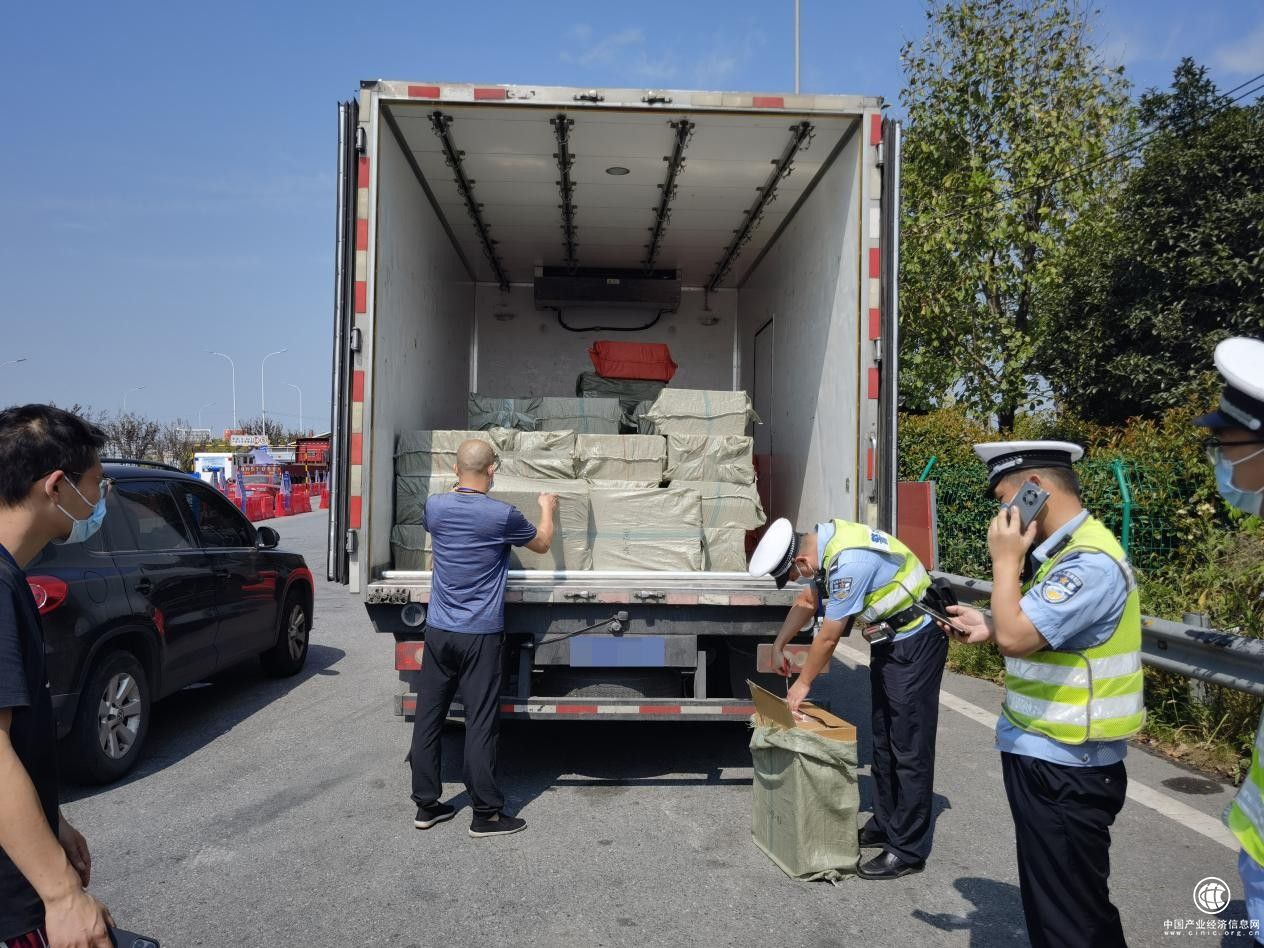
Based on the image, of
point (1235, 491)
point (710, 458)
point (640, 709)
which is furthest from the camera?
point (710, 458)

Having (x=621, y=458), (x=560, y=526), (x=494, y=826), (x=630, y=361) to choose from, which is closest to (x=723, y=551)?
(x=621, y=458)

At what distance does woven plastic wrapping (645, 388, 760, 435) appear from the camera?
633 cm

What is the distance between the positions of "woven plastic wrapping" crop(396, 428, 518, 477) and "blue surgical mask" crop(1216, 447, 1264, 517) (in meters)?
4.05

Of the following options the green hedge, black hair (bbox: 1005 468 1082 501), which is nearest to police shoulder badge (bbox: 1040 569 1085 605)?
black hair (bbox: 1005 468 1082 501)

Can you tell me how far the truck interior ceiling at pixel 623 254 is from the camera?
5.35 meters

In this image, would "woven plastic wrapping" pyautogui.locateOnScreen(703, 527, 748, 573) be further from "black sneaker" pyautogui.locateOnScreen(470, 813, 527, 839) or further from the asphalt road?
"black sneaker" pyautogui.locateOnScreen(470, 813, 527, 839)

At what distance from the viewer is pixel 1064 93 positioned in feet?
43.5

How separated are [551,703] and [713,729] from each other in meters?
1.84

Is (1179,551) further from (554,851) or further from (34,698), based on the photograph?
(34,698)

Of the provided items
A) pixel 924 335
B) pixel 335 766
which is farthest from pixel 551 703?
pixel 924 335

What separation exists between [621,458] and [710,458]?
1.99ft

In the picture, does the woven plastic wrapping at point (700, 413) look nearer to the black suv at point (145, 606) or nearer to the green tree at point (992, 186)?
the black suv at point (145, 606)

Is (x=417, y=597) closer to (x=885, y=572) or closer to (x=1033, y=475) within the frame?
(x=885, y=572)

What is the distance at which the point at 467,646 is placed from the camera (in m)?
4.38
